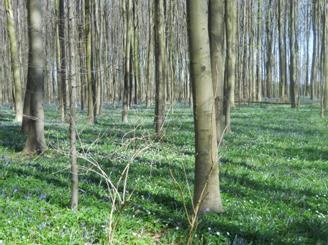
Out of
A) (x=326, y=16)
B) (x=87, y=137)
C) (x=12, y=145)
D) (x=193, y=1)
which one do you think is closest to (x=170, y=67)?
(x=326, y=16)

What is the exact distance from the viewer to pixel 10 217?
5371mm

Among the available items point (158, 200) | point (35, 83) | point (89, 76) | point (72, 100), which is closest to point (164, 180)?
point (158, 200)

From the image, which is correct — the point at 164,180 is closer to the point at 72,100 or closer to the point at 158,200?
the point at 158,200

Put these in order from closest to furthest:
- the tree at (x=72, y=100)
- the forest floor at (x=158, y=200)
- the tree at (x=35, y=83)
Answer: the forest floor at (x=158, y=200) < the tree at (x=72, y=100) < the tree at (x=35, y=83)

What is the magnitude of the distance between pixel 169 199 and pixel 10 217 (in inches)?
103

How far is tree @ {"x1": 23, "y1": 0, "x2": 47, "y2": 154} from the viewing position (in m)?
10.9

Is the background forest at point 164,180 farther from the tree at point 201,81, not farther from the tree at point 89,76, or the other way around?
the tree at point 89,76

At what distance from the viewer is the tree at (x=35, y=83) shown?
35.7 feet

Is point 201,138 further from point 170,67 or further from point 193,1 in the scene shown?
point 170,67

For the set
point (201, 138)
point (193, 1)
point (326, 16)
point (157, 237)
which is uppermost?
point (326, 16)

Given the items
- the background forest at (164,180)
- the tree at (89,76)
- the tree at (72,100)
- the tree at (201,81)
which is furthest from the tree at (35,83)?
the tree at (89,76)

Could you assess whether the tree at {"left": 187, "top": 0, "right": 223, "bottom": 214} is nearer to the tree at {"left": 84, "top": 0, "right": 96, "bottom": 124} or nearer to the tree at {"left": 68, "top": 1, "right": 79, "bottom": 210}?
the tree at {"left": 68, "top": 1, "right": 79, "bottom": 210}

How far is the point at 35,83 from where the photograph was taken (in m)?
11.2

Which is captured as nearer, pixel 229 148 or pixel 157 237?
pixel 157 237
